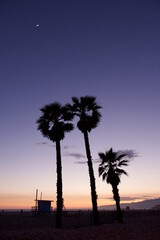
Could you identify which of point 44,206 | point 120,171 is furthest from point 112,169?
point 44,206

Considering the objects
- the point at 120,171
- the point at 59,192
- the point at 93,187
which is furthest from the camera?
the point at 120,171

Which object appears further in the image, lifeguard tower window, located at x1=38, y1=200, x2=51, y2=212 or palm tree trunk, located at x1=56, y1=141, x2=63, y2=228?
lifeguard tower window, located at x1=38, y1=200, x2=51, y2=212

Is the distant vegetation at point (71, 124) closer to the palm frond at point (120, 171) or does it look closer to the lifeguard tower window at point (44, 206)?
the palm frond at point (120, 171)

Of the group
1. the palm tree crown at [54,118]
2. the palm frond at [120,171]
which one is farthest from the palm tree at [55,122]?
the palm frond at [120,171]

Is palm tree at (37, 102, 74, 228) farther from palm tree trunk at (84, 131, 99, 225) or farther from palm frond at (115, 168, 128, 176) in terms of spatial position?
palm frond at (115, 168, 128, 176)

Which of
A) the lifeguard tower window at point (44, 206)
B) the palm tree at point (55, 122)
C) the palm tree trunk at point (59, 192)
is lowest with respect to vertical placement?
the lifeguard tower window at point (44, 206)

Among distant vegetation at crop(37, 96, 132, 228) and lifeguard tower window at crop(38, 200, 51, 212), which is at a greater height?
distant vegetation at crop(37, 96, 132, 228)

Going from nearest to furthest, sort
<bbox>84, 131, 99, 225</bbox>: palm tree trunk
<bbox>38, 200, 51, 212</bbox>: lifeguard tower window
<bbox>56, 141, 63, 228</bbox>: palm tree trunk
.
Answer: <bbox>56, 141, 63, 228</bbox>: palm tree trunk, <bbox>84, 131, 99, 225</bbox>: palm tree trunk, <bbox>38, 200, 51, 212</bbox>: lifeguard tower window

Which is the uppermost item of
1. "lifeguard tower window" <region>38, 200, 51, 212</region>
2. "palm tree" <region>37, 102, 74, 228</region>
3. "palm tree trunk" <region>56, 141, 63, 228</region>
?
"palm tree" <region>37, 102, 74, 228</region>

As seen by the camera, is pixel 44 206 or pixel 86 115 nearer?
pixel 86 115

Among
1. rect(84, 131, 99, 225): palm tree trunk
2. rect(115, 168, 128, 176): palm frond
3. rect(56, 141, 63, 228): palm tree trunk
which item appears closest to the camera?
rect(56, 141, 63, 228): palm tree trunk

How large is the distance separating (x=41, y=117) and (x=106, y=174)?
12010mm

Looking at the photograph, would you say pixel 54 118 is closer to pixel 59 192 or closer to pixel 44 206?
pixel 59 192

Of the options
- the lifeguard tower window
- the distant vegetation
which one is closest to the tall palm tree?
the distant vegetation
